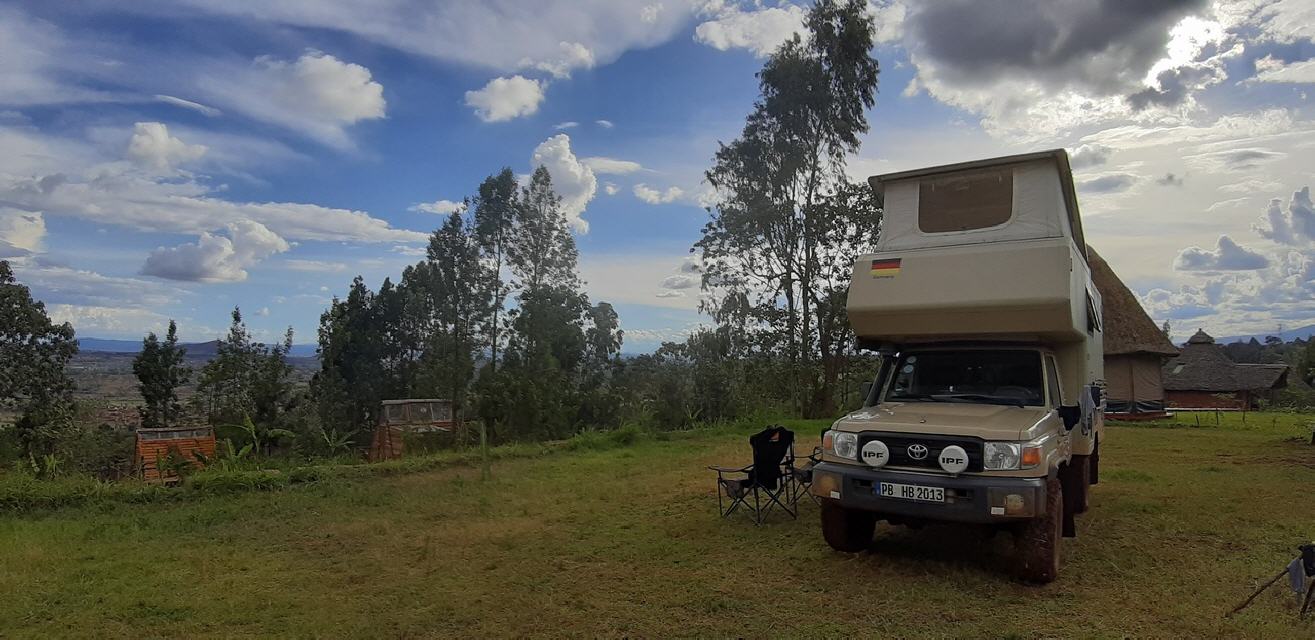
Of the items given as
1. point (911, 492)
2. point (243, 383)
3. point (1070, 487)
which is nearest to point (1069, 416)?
point (1070, 487)

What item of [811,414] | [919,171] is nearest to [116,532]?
[919,171]

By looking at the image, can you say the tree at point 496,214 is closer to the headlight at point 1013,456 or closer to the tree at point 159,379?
the tree at point 159,379

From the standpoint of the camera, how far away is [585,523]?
754 centimetres

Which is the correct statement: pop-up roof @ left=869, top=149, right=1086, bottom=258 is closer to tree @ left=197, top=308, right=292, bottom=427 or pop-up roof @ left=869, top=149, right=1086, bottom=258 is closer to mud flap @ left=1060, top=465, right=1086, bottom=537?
mud flap @ left=1060, top=465, right=1086, bottom=537

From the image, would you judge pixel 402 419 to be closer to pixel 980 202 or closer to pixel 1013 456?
pixel 980 202

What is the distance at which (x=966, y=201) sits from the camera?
21.4 ft

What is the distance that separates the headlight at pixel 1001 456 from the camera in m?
4.88

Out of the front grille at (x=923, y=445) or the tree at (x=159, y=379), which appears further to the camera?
the tree at (x=159, y=379)

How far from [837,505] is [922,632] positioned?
1.30 metres

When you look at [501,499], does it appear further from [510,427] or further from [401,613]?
[510,427]

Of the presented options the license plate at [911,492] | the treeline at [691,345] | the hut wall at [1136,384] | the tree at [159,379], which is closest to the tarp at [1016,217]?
the license plate at [911,492]

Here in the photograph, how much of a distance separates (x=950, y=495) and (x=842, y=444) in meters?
0.85

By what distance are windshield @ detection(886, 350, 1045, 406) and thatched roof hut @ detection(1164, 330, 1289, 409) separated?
31888 mm

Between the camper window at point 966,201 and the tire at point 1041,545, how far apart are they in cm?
240
